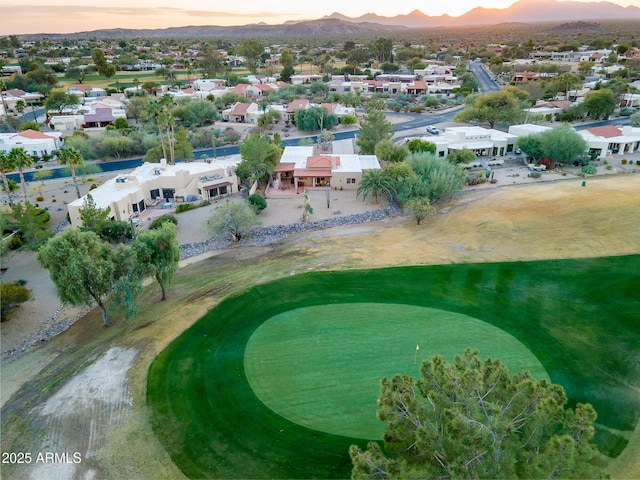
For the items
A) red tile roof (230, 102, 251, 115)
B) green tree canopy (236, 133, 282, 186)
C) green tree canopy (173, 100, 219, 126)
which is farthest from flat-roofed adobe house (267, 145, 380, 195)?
red tile roof (230, 102, 251, 115)

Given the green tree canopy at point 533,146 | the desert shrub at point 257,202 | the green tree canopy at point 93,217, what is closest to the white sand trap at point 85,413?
the green tree canopy at point 93,217

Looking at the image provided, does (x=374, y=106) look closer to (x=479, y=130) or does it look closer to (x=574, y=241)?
(x=479, y=130)

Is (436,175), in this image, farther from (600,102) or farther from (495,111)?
(600,102)

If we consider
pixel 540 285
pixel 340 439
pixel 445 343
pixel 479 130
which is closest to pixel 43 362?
pixel 340 439

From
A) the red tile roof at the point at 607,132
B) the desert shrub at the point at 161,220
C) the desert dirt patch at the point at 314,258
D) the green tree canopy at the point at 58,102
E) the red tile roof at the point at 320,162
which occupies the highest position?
the green tree canopy at the point at 58,102

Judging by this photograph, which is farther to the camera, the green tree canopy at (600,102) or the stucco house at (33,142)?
the green tree canopy at (600,102)

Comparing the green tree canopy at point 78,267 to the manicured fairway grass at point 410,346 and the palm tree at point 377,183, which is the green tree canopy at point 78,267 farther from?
the palm tree at point 377,183

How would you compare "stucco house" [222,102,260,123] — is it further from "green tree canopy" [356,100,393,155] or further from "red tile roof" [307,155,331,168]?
"red tile roof" [307,155,331,168]

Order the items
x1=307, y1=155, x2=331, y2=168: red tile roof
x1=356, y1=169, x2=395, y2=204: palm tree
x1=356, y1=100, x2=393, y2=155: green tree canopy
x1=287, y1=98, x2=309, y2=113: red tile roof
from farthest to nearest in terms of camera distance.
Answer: x1=287, y1=98, x2=309, y2=113: red tile roof, x1=356, y1=100, x2=393, y2=155: green tree canopy, x1=307, y1=155, x2=331, y2=168: red tile roof, x1=356, y1=169, x2=395, y2=204: palm tree
